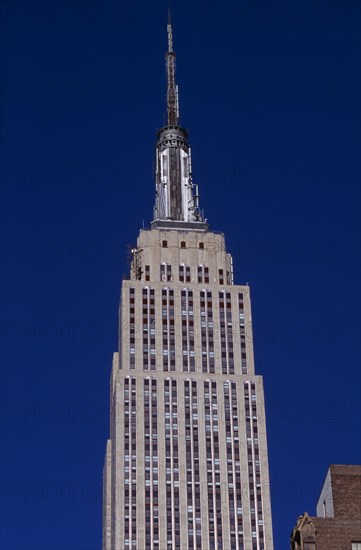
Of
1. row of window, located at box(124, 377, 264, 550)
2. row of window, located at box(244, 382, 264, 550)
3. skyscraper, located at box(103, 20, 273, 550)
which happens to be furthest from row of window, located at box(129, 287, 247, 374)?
row of window, located at box(244, 382, 264, 550)

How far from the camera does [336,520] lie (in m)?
104

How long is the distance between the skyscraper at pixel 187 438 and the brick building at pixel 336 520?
73.1 meters

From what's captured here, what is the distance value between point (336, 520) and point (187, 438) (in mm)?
83638

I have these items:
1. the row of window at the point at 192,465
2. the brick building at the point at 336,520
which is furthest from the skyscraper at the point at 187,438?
the brick building at the point at 336,520

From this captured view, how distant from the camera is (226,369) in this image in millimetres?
194125

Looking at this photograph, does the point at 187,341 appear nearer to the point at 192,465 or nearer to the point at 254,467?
the point at 192,465

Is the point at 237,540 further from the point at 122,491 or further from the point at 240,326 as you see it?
the point at 240,326

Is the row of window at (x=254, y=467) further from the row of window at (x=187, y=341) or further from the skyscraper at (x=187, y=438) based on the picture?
the row of window at (x=187, y=341)

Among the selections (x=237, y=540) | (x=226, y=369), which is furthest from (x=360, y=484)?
(x=226, y=369)

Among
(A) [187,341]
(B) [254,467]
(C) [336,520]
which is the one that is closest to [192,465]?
(B) [254,467]

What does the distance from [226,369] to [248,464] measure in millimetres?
15541

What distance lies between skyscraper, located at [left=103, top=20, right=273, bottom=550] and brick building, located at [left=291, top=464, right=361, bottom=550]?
73132 mm

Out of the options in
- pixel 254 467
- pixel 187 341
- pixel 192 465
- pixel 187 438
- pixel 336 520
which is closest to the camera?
pixel 336 520

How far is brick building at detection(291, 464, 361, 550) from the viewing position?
4043 inches
